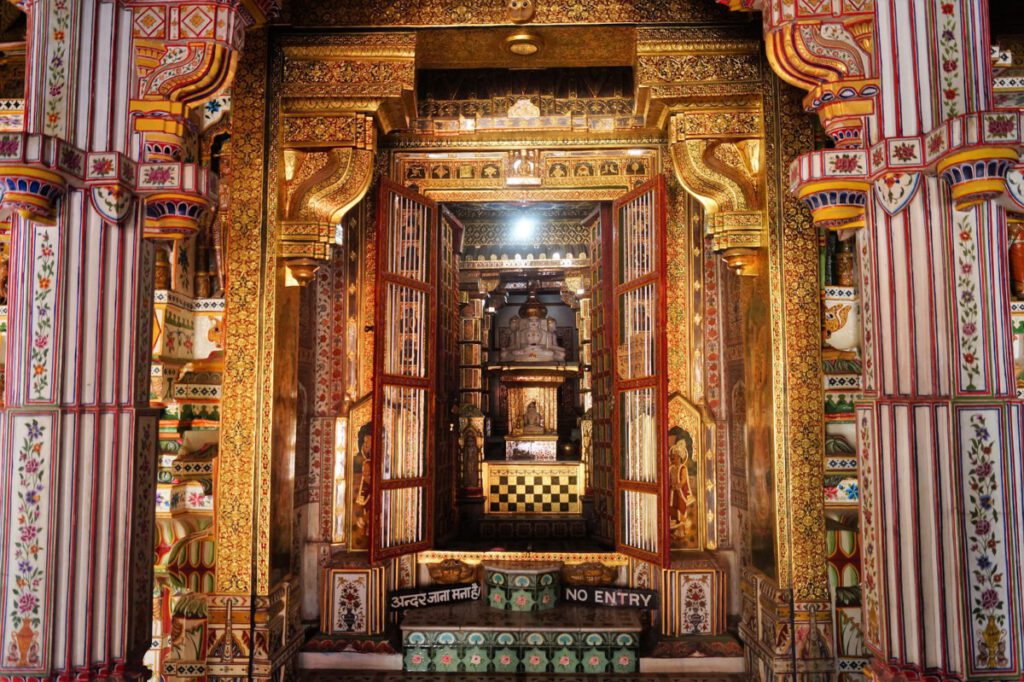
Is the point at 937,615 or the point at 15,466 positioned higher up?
the point at 15,466

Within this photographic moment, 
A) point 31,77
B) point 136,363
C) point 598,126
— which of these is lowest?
point 136,363

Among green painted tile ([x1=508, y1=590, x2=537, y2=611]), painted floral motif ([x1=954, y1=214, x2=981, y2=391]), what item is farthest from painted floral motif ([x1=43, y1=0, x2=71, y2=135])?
green painted tile ([x1=508, y1=590, x2=537, y2=611])

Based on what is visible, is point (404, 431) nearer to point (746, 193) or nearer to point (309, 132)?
point (309, 132)

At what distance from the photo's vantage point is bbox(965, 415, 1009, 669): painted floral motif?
8.71 ft

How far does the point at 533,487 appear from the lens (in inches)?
321

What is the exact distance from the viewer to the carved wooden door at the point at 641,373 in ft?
16.8

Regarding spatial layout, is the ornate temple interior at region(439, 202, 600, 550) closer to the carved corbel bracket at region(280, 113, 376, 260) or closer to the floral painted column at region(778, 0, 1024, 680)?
the carved corbel bracket at region(280, 113, 376, 260)

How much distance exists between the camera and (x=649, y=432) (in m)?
5.50

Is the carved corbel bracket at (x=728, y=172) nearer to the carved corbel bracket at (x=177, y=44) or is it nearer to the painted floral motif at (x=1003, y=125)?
the painted floral motif at (x=1003, y=125)

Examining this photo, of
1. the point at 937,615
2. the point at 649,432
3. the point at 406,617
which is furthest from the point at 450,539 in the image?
the point at 937,615

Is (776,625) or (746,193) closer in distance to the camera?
(776,625)

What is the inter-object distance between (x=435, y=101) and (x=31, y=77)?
3.55 meters

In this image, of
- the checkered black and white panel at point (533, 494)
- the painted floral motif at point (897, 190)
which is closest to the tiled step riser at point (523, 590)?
the checkered black and white panel at point (533, 494)

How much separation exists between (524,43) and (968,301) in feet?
11.2
